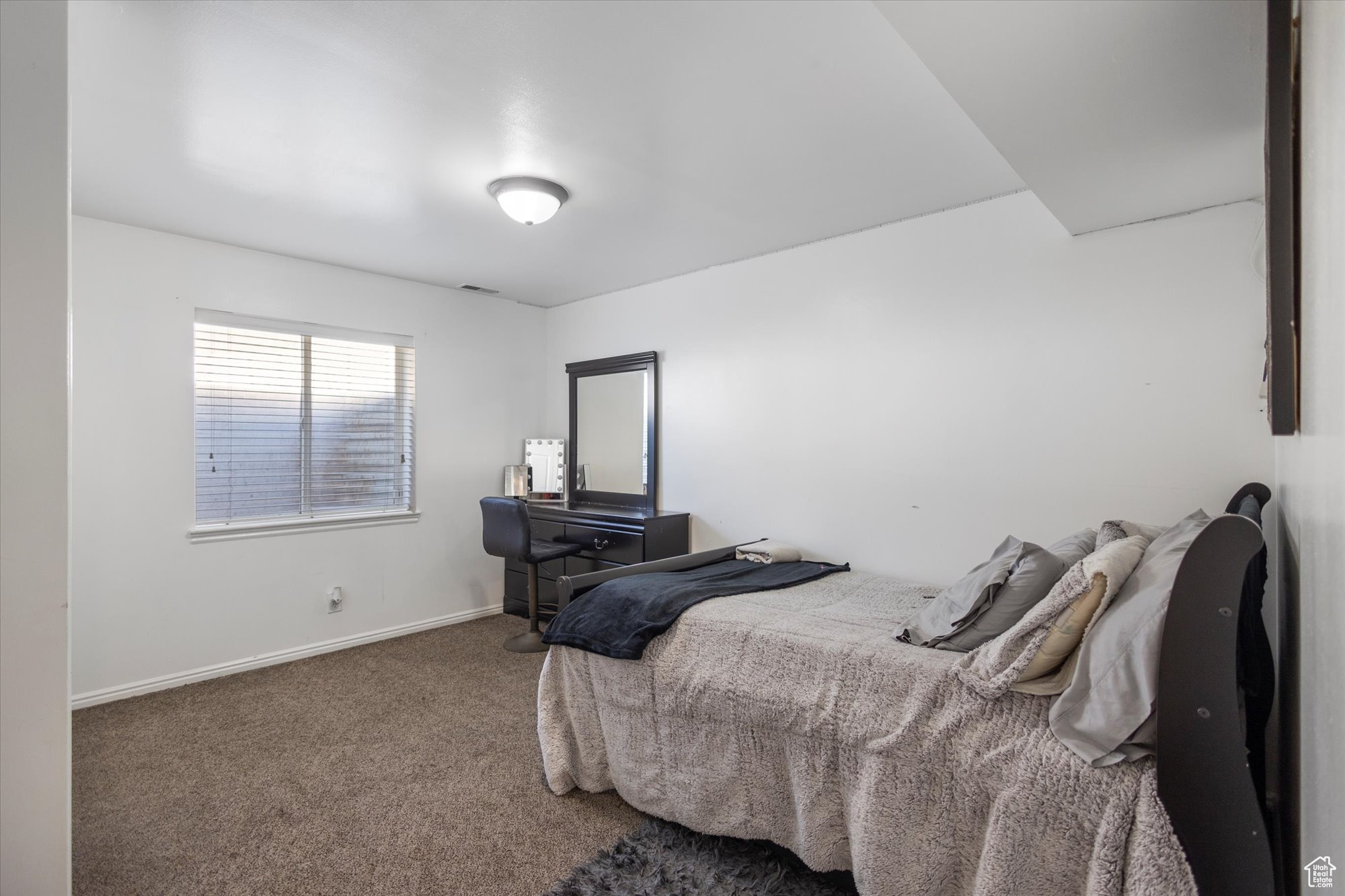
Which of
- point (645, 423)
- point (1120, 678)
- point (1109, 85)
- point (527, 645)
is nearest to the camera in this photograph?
point (1120, 678)

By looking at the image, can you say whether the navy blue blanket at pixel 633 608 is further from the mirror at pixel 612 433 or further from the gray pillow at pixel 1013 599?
the mirror at pixel 612 433

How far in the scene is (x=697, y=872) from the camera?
1877 mm

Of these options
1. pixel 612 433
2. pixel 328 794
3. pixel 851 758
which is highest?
pixel 612 433

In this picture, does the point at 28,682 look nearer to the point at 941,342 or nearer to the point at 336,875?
the point at 336,875

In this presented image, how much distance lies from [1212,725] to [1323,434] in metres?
0.65

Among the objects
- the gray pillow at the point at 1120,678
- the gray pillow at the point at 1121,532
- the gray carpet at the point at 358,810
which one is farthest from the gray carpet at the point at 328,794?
the gray pillow at the point at 1121,532

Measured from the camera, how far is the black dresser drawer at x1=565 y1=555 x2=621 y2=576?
4.07 m

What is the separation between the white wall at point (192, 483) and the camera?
124 inches

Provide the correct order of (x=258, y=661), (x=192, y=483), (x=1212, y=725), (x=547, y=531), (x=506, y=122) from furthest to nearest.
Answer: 1. (x=547, y=531)
2. (x=258, y=661)
3. (x=192, y=483)
4. (x=506, y=122)
5. (x=1212, y=725)

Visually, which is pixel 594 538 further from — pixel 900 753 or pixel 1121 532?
pixel 1121 532

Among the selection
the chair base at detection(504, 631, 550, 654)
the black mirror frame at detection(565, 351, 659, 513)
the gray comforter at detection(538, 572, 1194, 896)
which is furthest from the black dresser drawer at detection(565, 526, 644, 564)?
the gray comforter at detection(538, 572, 1194, 896)

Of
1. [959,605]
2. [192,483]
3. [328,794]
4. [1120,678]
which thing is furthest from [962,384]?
[192,483]

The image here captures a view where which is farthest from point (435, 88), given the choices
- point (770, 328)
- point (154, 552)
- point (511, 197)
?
point (154, 552)

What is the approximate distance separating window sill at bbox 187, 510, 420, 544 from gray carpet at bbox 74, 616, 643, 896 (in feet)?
2.57
